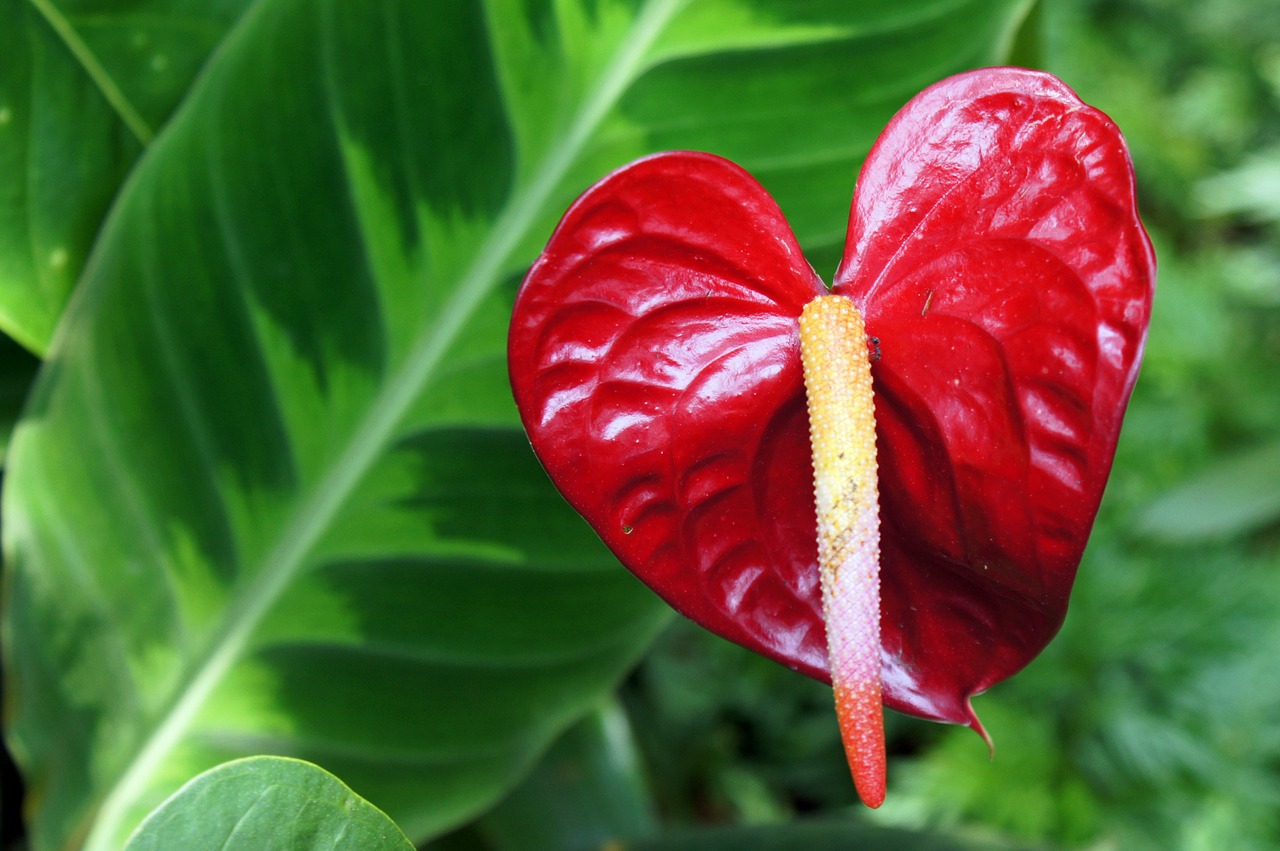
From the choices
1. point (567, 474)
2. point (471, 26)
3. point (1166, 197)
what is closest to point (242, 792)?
point (567, 474)

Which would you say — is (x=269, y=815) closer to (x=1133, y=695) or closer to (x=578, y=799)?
(x=578, y=799)

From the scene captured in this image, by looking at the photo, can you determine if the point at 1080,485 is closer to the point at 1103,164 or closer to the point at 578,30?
the point at 1103,164

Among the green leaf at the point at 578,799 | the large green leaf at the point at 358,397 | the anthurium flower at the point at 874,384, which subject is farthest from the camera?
the green leaf at the point at 578,799

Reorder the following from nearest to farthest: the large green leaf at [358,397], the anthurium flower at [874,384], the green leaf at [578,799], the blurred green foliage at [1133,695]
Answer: the anthurium flower at [874,384] → the large green leaf at [358,397] → the green leaf at [578,799] → the blurred green foliage at [1133,695]

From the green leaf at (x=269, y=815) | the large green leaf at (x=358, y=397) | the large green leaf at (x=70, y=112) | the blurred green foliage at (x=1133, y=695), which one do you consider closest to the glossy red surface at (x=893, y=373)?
the green leaf at (x=269, y=815)

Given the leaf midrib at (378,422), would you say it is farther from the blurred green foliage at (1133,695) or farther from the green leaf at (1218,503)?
the green leaf at (1218,503)

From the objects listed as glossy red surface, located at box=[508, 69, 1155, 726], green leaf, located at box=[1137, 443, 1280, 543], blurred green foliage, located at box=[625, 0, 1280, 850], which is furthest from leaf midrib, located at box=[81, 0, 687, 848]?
green leaf, located at box=[1137, 443, 1280, 543]

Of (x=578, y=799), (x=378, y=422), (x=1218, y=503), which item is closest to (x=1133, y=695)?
(x=1218, y=503)
